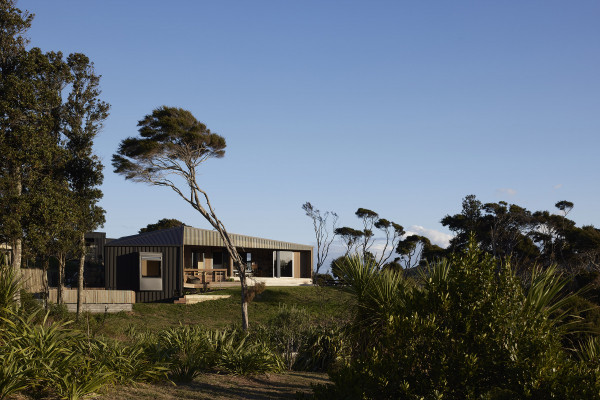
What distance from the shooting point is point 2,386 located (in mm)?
6086

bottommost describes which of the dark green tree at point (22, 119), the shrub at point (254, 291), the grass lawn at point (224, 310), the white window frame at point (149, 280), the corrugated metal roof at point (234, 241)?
the grass lawn at point (224, 310)

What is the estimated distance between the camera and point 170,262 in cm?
2920

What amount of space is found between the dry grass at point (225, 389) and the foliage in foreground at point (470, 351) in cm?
113

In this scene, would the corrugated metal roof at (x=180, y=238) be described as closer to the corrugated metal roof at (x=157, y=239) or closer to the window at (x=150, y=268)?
the corrugated metal roof at (x=157, y=239)

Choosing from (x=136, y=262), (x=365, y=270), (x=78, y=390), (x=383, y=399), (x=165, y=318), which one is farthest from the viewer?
(x=136, y=262)

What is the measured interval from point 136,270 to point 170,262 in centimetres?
167

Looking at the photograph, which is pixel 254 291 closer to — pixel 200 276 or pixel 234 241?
pixel 200 276

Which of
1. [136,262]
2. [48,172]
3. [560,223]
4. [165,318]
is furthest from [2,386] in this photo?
[560,223]

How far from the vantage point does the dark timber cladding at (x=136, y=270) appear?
2844 cm

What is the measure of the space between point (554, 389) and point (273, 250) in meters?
32.6

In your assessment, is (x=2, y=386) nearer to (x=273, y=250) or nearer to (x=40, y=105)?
(x=40, y=105)

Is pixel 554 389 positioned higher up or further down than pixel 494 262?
further down

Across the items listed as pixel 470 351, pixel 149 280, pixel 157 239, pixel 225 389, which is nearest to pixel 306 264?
pixel 157 239

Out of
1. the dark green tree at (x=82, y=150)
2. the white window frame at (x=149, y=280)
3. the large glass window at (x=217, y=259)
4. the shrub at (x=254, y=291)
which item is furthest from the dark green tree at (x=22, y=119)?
the large glass window at (x=217, y=259)
